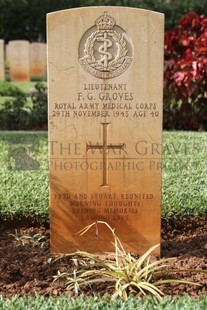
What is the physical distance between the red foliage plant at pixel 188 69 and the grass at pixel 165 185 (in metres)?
1.63

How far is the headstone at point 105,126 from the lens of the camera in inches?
118

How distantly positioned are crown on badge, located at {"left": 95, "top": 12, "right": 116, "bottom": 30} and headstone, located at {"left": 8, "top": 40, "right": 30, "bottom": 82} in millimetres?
11660

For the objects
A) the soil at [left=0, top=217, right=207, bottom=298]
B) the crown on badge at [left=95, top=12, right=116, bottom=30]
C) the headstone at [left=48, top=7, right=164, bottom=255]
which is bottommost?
the soil at [left=0, top=217, right=207, bottom=298]

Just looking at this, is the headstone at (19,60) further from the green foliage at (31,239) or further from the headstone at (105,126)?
the headstone at (105,126)

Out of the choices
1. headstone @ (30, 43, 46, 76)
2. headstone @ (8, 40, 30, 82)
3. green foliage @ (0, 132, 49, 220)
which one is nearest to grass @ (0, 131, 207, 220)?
green foliage @ (0, 132, 49, 220)

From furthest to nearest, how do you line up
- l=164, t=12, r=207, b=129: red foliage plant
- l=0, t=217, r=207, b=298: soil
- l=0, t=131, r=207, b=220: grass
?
l=164, t=12, r=207, b=129: red foliage plant → l=0, t=131, r=207, b=220: grass → l=0, t=217, r=207, b=298: soil

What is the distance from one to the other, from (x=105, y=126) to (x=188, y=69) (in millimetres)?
3976

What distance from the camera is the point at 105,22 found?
9.79ft

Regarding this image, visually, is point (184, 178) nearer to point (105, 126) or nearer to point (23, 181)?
point (23, 181)

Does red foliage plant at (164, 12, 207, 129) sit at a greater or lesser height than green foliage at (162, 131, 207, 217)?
greater

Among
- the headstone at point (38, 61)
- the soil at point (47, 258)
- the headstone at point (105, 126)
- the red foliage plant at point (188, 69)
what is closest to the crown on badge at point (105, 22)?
the headstone at point (105, 126)

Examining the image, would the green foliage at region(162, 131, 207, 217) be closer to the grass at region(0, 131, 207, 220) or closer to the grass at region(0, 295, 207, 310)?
the grass at region(0, 131, 207, 220)

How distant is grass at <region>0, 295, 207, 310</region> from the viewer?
2.21 m

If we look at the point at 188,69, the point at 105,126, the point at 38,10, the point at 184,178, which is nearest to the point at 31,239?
the point at 105,126
